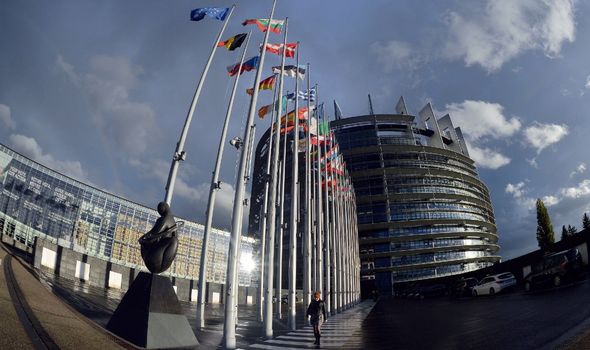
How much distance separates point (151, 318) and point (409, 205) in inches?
3435

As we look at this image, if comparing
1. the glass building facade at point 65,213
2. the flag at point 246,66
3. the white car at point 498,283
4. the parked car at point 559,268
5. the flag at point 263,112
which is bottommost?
the white car at point 498,283

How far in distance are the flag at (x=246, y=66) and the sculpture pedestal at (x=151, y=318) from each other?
10917 millimetres

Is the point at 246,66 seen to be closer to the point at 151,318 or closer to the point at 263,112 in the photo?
the point at 263,112

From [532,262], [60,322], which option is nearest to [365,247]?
[532,262]

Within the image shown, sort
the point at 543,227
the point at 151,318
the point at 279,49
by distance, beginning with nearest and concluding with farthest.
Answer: the point at 151,318 → the point at 279,49 → the point at 543,227

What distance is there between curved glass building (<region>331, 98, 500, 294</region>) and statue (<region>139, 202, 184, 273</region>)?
7968cm

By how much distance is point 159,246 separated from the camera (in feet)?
29.5

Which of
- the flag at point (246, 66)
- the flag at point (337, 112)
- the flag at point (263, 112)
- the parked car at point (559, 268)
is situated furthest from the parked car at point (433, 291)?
the flag at point (337, 112)

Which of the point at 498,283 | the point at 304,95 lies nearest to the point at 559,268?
the point at 498,283

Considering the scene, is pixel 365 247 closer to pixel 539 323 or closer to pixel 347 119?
pixel 347 119

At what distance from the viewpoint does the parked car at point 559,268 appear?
19.1 m

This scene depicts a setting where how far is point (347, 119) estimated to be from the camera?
9438 centimetres

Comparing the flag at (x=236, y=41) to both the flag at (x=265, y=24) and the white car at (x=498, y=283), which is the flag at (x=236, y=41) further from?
the white car at (x=498, y=283)

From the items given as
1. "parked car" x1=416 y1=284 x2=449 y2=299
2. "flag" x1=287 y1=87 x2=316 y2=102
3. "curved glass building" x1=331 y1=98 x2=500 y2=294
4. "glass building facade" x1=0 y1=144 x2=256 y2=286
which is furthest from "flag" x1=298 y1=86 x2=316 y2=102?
"curved glass building" x1=331 y1=98 x2=500 y2=294
